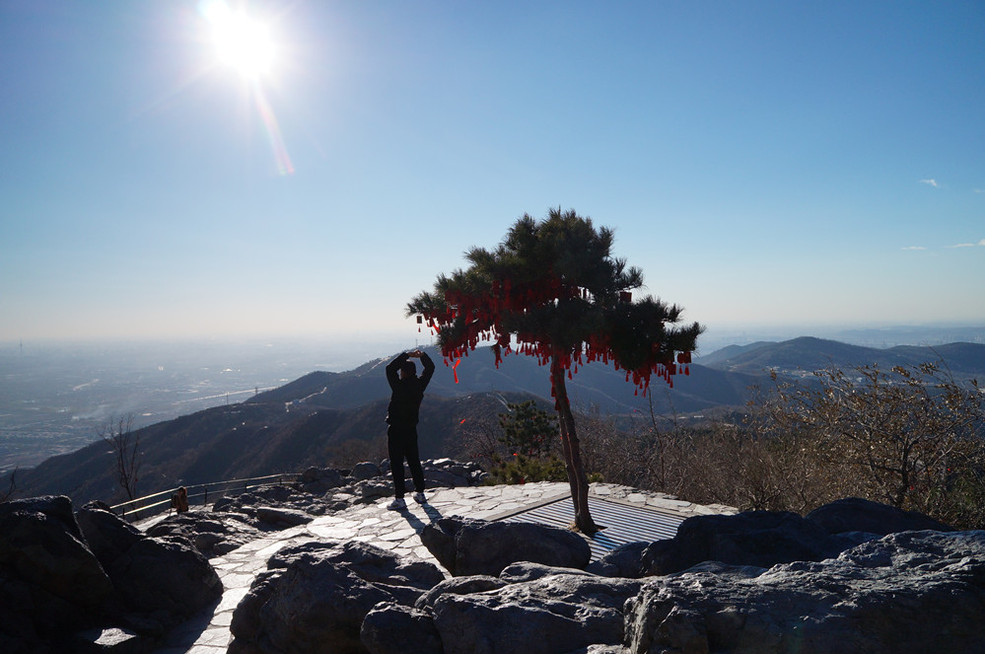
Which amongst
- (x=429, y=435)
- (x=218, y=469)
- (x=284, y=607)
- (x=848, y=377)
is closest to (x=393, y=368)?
(x=284, y=607)

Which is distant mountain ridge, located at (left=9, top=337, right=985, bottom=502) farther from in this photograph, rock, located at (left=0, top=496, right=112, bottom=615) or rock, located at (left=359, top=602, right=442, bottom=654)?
rock, located at (left=359, top=602, right=442, bottom=654)

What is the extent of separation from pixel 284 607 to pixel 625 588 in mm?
2382

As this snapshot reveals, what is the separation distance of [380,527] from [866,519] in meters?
5.85

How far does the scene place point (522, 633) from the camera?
9.68 feet

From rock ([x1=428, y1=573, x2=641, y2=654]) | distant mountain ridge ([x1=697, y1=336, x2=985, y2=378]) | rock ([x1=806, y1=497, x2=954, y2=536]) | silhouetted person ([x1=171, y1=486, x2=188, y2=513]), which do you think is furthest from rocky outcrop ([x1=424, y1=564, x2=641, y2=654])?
distant mountain ridge ([x1=697, y1=336, x2=985, y2=378])

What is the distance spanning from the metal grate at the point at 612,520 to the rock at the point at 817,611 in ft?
11.9

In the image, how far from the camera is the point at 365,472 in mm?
13898

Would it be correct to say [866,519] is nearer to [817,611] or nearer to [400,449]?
[817,611]

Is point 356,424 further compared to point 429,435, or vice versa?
point 356,424

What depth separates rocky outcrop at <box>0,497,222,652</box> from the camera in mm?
4328

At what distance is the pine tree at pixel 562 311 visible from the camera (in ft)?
19.6

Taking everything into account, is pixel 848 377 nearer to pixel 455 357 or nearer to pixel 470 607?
pixel 455 357

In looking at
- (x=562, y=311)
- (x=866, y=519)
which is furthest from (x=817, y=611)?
(x=562, y=311)

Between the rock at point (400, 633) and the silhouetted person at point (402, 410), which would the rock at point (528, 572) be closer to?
the rock at point (400, 633)
